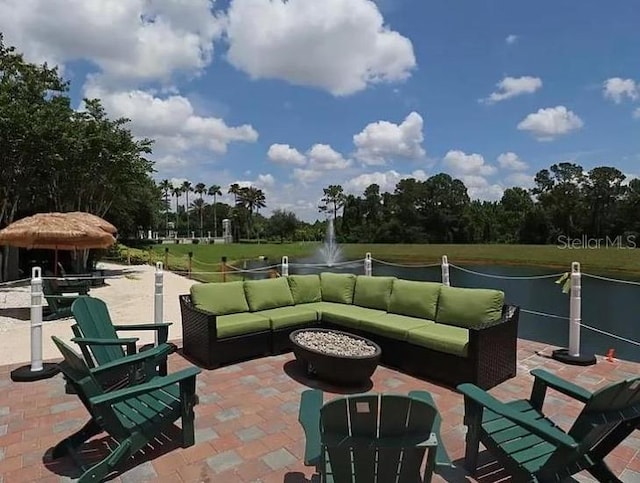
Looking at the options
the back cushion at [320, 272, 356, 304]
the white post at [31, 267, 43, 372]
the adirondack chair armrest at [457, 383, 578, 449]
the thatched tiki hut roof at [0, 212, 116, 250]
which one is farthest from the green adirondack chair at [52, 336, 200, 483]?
the thatched tiki hut roof at [0, 212, 116, 250]

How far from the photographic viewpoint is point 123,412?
2.53 meters

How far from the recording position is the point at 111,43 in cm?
844

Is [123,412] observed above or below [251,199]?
below

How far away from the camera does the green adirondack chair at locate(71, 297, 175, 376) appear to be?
3.18 meters

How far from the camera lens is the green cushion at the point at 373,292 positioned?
5145 mm

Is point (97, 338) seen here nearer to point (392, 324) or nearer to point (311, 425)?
point (311, 425)

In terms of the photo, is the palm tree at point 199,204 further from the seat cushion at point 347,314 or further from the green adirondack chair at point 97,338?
the green adirondack chair at point 97,338

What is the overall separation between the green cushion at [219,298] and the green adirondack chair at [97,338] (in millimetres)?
1103

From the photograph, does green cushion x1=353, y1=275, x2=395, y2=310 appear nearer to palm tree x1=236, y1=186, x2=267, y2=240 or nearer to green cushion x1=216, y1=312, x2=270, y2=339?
green cushion x1=216, y1=312, x2=270, y2=339

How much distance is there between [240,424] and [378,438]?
176 cm

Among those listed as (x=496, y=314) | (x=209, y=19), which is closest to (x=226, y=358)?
(x=496, y=314)

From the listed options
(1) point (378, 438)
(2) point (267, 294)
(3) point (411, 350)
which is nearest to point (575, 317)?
(3) point (411, 350)

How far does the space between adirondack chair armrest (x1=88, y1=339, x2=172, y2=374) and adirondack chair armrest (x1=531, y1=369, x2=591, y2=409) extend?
254cm

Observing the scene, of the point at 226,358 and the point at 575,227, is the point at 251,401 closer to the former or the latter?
the point at 226,358
